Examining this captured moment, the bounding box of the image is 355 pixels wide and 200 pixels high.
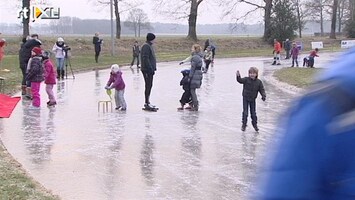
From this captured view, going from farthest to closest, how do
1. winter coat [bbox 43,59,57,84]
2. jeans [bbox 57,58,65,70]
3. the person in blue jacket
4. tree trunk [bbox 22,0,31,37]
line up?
tree trunk [bbox 22,0,31,37], jeans [bbox 57,58,65,70], winter coat [bbox 43,59,57,84], the person in blue jacket

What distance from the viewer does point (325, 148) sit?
1.30 meters

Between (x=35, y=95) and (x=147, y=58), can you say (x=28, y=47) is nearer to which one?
(x=35, y=95)

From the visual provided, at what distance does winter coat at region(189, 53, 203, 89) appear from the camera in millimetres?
13656

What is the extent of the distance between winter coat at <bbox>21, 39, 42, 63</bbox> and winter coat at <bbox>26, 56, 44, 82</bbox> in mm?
1375

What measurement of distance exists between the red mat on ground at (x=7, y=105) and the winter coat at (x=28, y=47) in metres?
1.63

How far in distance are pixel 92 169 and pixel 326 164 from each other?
22.1 feet

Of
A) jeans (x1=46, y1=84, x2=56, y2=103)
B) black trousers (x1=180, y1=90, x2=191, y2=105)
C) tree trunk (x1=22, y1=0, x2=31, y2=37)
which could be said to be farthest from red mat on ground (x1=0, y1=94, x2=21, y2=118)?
tree trunk (x1=22, y1=0, x2=31, y2=37)

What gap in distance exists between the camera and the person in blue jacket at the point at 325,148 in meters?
1.29

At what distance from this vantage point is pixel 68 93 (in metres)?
17.3

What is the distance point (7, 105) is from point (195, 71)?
4.31 m

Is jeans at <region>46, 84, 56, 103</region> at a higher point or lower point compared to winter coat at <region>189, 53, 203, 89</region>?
lower

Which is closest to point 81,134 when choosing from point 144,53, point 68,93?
point 144,53

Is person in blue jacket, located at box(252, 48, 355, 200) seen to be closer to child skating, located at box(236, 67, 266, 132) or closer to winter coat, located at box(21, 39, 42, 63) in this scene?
child skating, located at box(236, 67, 266, 132)

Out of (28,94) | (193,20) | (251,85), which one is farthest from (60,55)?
(193,20)
